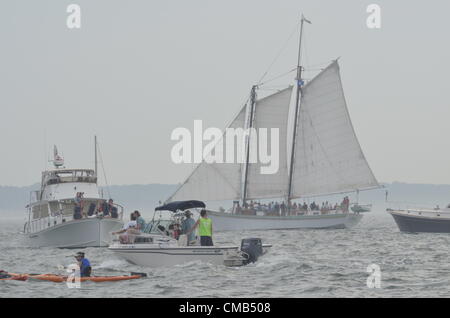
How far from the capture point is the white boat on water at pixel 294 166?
273 feet

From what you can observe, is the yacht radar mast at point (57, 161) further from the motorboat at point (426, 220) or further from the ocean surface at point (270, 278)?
the motorboat at point (426, 220)

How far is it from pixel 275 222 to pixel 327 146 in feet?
35.8

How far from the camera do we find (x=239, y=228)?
293ft

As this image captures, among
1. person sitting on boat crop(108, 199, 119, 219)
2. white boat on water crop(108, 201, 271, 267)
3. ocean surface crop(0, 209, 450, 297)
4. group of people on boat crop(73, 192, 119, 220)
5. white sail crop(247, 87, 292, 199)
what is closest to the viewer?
ocean surface crop(0, 209, 450, 297)

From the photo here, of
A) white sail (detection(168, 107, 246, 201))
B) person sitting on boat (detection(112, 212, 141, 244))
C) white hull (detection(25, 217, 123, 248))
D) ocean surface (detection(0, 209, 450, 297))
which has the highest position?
white sail (detection(168, 107, 246, 201))

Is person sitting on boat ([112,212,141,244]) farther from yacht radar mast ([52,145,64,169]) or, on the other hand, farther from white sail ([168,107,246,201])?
white sail ([168,107,246,201])

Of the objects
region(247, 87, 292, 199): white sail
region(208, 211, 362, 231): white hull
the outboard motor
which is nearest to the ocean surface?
the outboard motor

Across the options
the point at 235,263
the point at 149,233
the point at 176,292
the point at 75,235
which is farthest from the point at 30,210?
the point at 176,292

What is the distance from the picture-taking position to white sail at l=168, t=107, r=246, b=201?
8794 centimetres

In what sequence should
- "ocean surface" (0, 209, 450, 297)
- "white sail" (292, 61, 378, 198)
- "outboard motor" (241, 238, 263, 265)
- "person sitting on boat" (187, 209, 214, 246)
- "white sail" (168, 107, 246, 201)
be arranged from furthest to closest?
"white sail" (168, 107, 246, 201) < "white sail" (292, 61, 378, 198) < "outboard motor" (241, 238, 263, 265) < "person sitting on boat" (187, 209, 214, 246) < "ocean surface" (0, 209, 450, 297)

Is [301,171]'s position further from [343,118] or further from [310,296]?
[310,296]

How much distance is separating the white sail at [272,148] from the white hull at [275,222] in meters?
2.72

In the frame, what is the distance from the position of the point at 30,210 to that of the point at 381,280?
33268 mm
